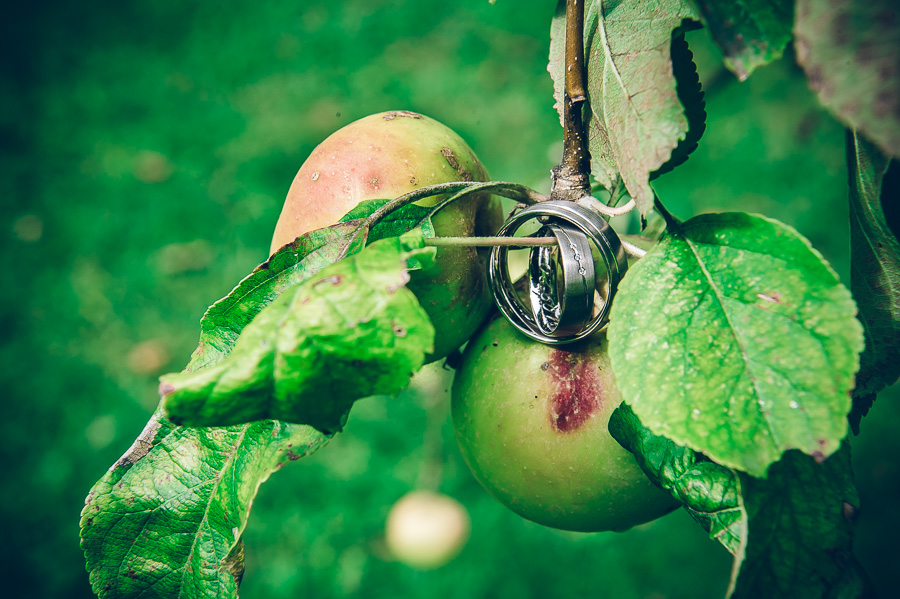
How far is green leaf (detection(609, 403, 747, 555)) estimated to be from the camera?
54cm

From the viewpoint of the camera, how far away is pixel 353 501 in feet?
6.76

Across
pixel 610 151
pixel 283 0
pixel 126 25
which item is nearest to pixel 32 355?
pixel 126 25

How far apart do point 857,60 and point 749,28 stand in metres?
0.10

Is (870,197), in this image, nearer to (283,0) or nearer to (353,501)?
(353,501)

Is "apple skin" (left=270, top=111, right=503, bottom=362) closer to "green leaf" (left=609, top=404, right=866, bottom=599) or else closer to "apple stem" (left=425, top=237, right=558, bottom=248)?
"apple stem" (left=425, top=237, right=558, bottom=248)

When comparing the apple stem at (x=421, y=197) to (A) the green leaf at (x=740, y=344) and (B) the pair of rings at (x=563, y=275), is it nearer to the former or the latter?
(B) the pair of rings at (x=563, y=275)

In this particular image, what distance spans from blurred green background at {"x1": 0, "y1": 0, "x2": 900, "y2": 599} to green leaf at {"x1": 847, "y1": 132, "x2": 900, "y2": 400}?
95 centimetres

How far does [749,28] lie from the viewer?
0.45m

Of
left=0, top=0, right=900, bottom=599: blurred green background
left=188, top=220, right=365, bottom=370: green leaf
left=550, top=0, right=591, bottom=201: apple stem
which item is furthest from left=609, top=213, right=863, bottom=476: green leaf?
left=0, top=0, right=900, bottom=599: blurred green background

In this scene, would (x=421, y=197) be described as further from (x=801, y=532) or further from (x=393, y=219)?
(x=801, y=532)

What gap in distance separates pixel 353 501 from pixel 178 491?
→ 4.96ft

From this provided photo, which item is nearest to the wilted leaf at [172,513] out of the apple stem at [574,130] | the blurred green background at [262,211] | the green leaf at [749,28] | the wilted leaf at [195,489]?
the wilted leaf at [195,489]

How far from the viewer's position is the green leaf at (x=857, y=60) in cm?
36

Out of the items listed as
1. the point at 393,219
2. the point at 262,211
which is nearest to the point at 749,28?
the point at 393,219
